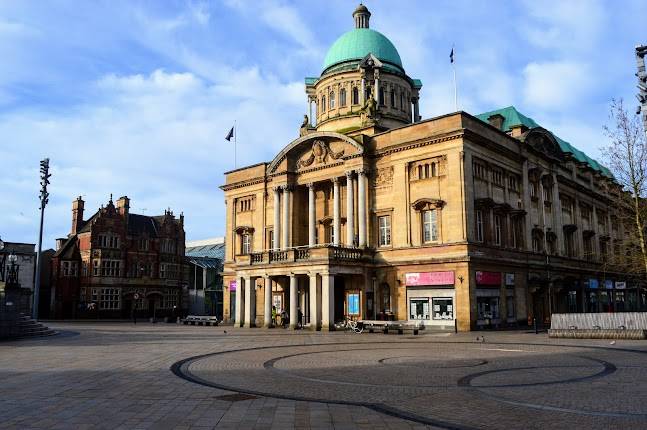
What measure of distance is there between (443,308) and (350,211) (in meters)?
11.0

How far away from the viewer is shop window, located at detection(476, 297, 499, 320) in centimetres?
4022

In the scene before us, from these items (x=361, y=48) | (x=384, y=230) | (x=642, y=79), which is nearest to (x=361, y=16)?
(x=361, y=48)

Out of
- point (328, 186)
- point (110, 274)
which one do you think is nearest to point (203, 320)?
point (328, 186)

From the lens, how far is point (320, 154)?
49.8 m

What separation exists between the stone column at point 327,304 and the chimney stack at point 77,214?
4841cm

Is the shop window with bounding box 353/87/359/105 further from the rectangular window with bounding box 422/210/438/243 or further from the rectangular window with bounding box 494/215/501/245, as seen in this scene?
the rectangular window with bounding box 494/215/501/245

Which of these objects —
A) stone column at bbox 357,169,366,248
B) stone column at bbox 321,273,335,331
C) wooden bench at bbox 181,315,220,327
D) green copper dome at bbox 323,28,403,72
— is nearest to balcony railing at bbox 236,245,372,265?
stone column at bbox 357,169,366,248

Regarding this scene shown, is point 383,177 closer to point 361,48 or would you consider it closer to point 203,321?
point 361,48

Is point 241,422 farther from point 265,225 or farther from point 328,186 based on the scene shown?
point 265,225

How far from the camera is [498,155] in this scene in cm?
4494

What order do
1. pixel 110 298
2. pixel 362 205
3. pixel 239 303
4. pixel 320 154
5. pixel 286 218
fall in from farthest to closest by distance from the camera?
pixel 110 298 < pixel 286 218 < pixel 320 154 < pixel 239 303 < pixel 362 205

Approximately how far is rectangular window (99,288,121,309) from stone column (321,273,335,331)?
42414 millimetres

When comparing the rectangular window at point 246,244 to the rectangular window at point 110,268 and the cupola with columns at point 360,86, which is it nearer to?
the cupola with columns at point 360,86

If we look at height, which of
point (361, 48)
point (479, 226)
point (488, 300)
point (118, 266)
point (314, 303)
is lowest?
point (314, 303)
